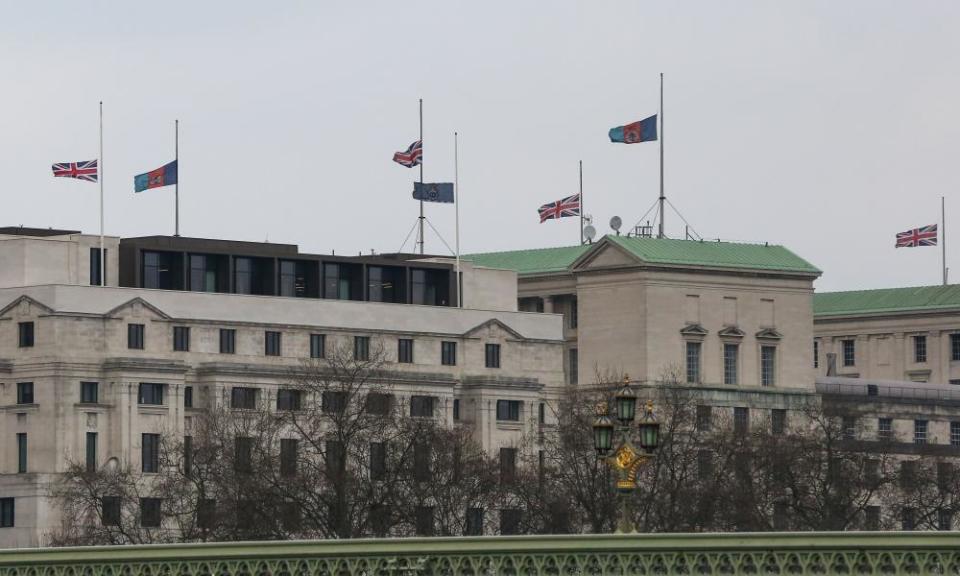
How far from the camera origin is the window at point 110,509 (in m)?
187

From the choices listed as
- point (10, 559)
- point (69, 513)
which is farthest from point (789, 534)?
point (69, 513)

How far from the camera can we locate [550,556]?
238 feet

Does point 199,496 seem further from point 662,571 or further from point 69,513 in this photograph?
point 662,571

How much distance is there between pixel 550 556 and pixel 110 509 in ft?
396

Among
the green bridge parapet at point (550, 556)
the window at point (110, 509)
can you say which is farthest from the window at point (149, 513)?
the green bridge parapet at point (550, 556)

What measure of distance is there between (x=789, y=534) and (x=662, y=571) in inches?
105

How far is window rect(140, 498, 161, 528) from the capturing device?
193 metres

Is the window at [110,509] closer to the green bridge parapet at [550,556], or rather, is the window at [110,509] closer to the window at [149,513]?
the window at [149,513]

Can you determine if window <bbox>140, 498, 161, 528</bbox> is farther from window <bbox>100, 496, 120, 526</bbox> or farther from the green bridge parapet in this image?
the green bridge parapet

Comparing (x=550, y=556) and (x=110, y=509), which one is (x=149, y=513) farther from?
(x=550, y=556)

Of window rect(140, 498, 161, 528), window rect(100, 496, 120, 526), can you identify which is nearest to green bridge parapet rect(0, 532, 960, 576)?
window rect(100, 496, 120, 526)

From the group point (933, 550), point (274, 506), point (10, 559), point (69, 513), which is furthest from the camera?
point (69, 513)

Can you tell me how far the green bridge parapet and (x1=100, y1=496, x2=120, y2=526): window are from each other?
111000 mm

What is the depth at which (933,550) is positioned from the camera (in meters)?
70.6
